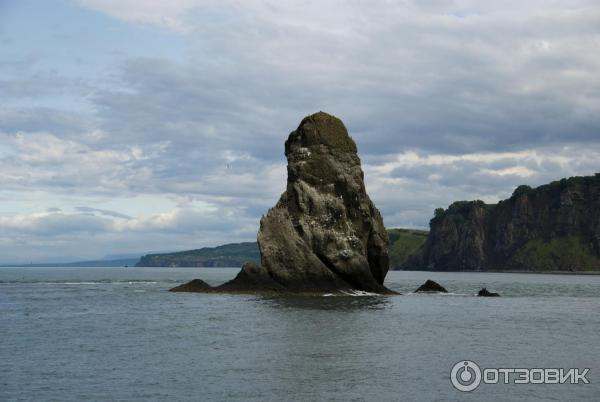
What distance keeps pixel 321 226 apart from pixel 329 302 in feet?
46.6

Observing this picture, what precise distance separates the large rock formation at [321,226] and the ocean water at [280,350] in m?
11.2

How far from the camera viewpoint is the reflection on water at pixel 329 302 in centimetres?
7119

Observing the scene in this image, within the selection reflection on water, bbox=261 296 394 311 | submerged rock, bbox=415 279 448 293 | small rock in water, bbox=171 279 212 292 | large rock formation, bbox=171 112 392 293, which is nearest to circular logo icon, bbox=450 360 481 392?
reflection on water, bbox=261 296 394 311

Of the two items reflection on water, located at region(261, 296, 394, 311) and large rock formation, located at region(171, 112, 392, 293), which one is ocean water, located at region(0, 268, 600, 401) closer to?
reflection on water, located at region(261, 296, 394, 311)

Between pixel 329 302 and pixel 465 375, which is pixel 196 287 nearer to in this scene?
pixel 329 302

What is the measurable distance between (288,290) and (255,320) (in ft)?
92.7

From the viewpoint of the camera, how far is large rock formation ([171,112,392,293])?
87375mm

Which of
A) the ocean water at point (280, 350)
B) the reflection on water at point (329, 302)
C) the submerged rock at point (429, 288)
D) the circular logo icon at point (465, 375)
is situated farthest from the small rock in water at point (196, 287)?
the circular logo icon at point (465, 375)

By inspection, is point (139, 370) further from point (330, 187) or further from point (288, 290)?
point (330, 187)

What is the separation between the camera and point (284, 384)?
3347 cm

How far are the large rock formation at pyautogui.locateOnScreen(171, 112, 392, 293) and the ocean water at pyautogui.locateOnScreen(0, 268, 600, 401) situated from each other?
11245 mm

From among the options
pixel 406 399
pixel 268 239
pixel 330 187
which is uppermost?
pixel 330 187

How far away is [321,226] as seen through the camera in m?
89.4

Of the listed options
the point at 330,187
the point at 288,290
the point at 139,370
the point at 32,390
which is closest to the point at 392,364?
the point at 139,370
